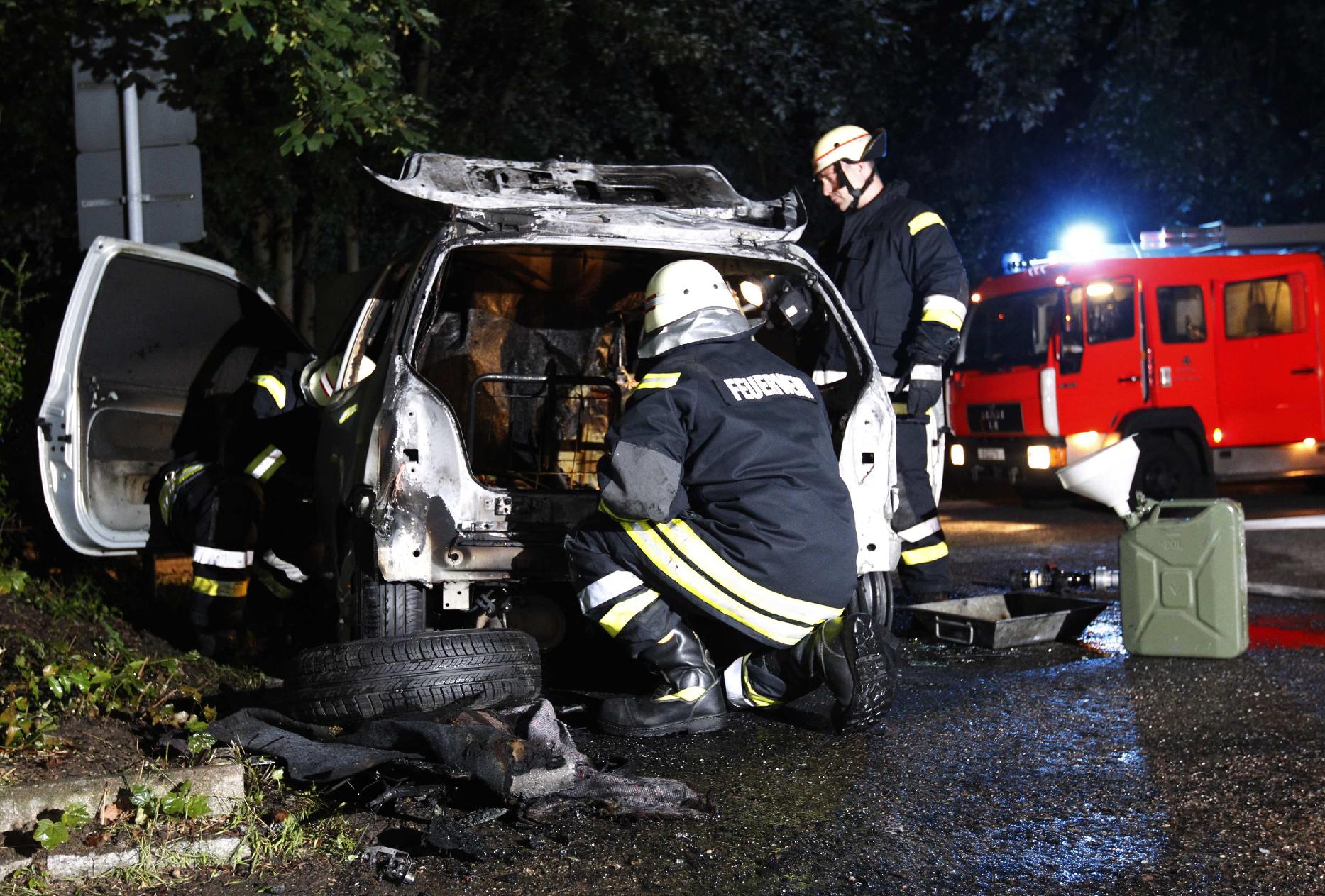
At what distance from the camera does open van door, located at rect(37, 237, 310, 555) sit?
5.37 metres

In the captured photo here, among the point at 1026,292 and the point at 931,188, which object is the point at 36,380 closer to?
the point at 1026,292

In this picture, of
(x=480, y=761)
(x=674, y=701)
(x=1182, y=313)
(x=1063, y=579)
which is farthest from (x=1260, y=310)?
(x=480, y=761)

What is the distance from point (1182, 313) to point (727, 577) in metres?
8.38

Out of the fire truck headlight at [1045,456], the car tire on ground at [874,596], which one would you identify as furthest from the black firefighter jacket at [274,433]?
the fire truck headlight at [1045,456]

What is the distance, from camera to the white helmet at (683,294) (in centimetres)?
414

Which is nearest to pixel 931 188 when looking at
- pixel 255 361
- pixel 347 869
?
pixel 255 361

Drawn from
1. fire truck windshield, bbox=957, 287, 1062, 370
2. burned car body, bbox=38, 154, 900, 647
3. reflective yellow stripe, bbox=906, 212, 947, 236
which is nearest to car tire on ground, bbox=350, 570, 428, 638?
burned car body, bbox=38, 154, 900, 647

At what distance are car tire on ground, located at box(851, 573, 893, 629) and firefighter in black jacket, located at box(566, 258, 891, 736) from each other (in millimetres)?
573

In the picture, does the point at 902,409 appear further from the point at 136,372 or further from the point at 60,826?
the point at 60,826

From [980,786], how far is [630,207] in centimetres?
232

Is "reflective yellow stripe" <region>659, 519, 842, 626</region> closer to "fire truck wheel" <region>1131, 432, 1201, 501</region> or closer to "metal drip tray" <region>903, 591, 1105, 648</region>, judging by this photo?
"metal drip tray" <region>903, 591, 1105, 648</region>

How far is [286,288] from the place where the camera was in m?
12.2

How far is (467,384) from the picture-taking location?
20.5ft

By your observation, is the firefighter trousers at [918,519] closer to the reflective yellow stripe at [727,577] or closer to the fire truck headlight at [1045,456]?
the reflective yellow stripe at [727,577]
